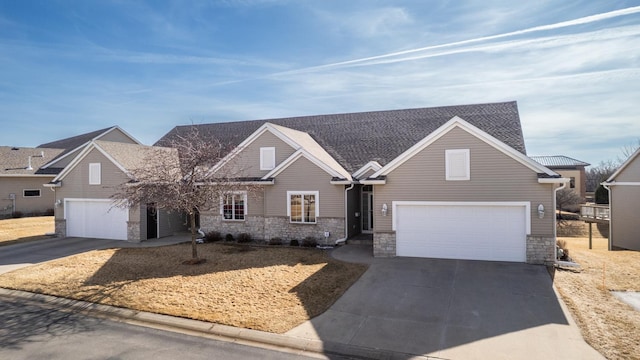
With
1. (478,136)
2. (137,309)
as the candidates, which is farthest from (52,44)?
(478,136)

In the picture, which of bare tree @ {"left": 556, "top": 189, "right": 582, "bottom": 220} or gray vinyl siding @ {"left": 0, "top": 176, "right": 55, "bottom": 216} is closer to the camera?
gray vinyl siding @ {"left": 0, "top": 176, "right": 55, "bottom": 216}

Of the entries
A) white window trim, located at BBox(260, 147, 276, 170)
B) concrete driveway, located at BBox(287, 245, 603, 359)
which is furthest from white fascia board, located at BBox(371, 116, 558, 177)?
white window trim, located at BBox(260, 147, 276, 170)

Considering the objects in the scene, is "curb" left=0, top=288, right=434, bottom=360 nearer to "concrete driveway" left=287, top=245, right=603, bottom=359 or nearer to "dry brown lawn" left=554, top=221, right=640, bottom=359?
"concrete driveway" left=287, top=245, right=603, bottom=359

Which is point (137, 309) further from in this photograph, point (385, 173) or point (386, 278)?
point (385, 173)

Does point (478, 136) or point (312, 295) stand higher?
point (478, 136)

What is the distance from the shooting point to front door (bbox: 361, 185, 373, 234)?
19.7 meters

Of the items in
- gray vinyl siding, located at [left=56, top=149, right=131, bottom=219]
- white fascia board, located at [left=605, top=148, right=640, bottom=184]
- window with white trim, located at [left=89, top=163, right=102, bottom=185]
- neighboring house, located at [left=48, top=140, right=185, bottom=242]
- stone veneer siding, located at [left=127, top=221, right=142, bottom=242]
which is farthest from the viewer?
white fascia board, located at [left=605, top=148, right=640, bottom=184]

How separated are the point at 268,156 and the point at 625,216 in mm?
20434

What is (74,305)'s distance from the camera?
9969 millimetres

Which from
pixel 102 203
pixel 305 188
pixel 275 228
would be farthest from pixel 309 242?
pixel 102 203

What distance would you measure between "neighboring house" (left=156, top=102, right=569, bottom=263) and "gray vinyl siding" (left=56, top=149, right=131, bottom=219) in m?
5.09

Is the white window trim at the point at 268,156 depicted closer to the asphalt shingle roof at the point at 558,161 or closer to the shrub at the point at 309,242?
the shrub at the point at 309,242

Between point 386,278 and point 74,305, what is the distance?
8925 mm

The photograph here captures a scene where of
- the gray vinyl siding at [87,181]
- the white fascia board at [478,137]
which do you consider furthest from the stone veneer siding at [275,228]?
the gray vinyl siding at [87,181]
